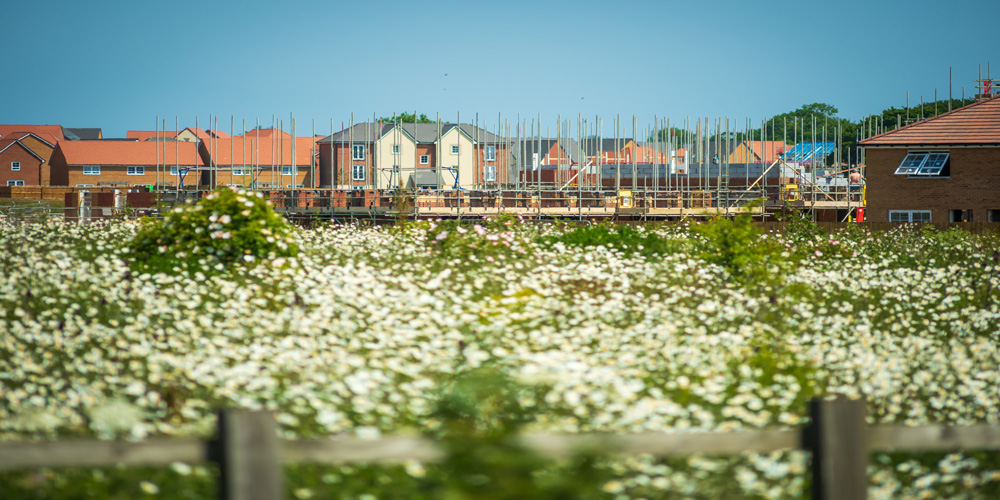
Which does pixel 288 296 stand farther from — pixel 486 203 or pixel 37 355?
pixel 486 203

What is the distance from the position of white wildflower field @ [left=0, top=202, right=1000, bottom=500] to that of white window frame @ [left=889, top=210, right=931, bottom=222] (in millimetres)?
17843

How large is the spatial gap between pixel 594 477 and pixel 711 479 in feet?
2.75

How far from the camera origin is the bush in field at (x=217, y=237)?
11.1 m

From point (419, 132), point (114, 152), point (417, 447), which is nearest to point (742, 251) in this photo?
point (417, 447)

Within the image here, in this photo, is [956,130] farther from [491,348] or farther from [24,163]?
[24,163]

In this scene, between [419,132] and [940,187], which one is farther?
[419,132]

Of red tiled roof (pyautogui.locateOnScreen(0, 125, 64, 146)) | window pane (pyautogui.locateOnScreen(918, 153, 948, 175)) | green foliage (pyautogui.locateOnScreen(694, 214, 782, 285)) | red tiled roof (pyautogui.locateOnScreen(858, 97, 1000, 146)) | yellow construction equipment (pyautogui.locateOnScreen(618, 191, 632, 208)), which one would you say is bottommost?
green foliage (pyautogui.locateOnScreen(694, 214, 782, 285))

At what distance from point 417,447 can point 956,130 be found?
102 feet

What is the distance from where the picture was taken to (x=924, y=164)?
97.5 ft

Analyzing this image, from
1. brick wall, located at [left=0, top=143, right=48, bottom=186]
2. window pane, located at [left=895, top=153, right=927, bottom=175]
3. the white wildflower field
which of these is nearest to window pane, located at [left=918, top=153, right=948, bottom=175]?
window pane, located at [left=895, top=153, right=927, bottom=175]

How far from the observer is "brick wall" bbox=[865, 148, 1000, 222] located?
28844mm

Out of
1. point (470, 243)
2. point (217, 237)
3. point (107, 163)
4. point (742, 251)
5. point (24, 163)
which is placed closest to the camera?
point (217, 237)

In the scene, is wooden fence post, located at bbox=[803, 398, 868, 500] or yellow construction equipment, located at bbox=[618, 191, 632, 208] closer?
wooden fence post, located at bbox=[803, 398, 868, 500]

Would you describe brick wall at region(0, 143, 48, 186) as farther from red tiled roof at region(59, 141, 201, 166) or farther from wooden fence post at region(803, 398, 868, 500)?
wooden fence post at region(803, 398, 868, 500)
